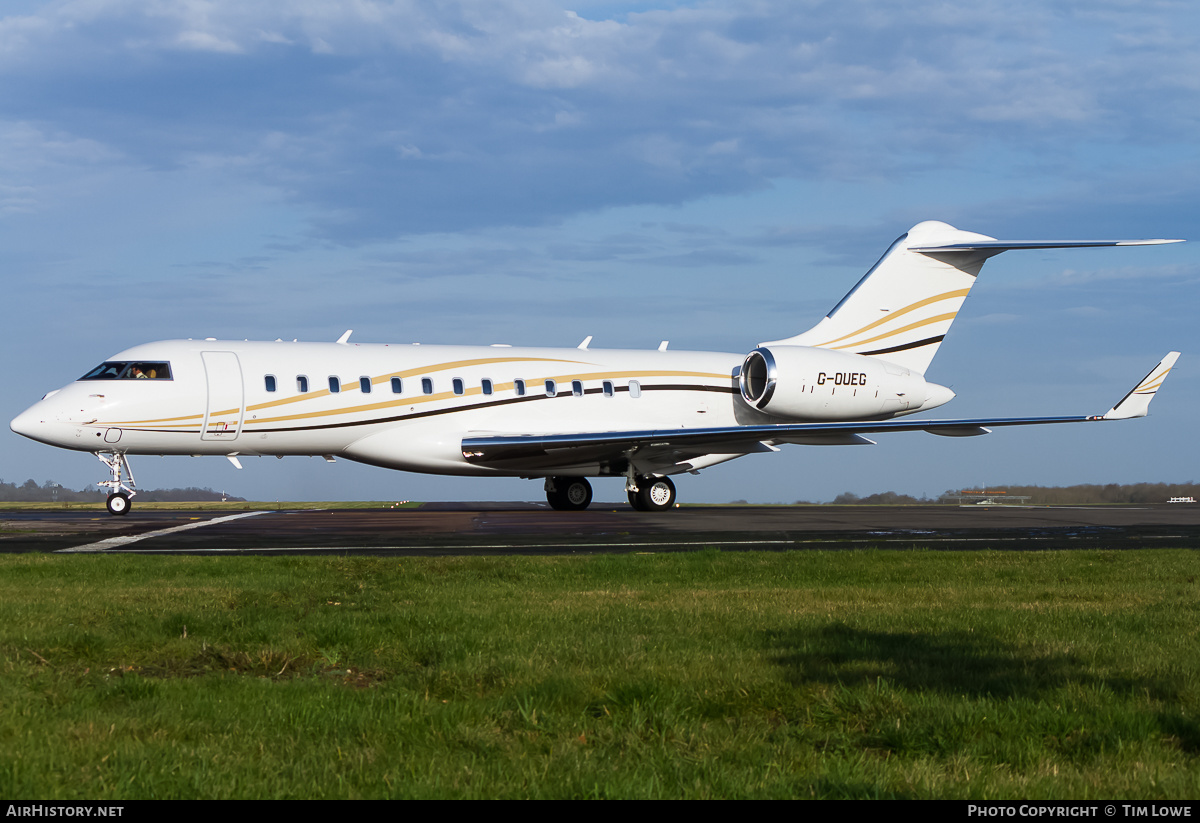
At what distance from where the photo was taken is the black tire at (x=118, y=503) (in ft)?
77.8

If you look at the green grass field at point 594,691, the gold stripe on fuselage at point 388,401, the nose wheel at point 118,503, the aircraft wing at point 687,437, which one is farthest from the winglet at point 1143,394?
the nose wheel at point 118,503

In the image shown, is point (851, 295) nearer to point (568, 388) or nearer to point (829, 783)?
point (568, 388)

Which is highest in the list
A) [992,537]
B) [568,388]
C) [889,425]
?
[568,388]

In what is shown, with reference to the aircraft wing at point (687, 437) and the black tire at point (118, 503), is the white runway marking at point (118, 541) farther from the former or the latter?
the aircraft wing at point (687, 437)

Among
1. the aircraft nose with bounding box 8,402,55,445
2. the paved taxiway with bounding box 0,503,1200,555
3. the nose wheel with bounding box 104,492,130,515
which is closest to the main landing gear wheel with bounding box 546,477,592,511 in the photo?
the paved taxiway with bounding box 0,503,1200,555

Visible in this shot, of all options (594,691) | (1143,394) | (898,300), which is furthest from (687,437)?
(594,691)

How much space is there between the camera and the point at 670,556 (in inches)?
490

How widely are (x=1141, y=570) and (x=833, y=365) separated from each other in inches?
719

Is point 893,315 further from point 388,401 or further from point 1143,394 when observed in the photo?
point 388,401

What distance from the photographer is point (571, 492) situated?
1179 inches

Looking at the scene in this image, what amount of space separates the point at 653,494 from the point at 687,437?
8.71 ft

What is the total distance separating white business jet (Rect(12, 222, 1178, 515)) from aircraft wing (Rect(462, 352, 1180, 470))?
0.06m

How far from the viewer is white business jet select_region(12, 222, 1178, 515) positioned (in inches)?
926

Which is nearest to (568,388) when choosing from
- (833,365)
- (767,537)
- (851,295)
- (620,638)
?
(833,365)
